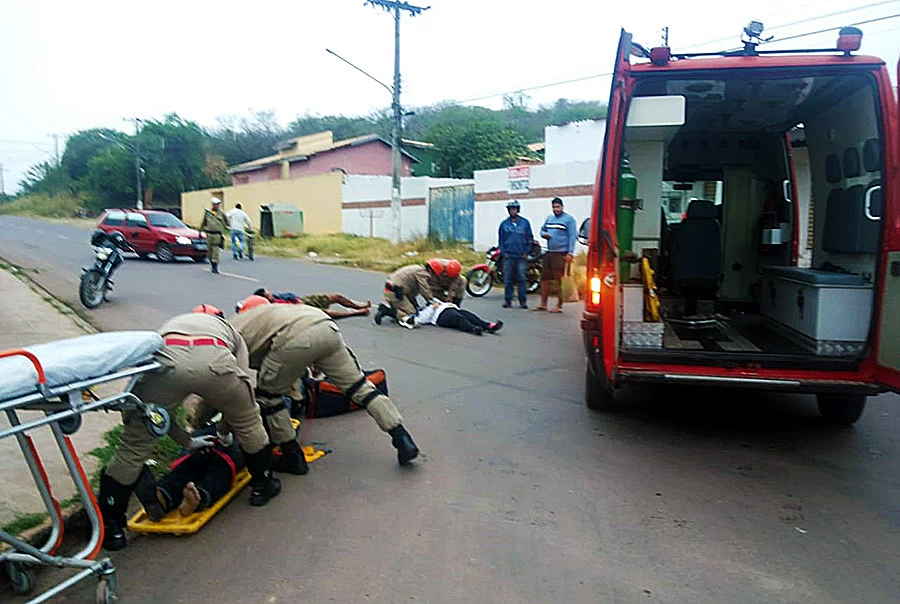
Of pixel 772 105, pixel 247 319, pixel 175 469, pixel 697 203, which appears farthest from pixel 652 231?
pixel 175 469

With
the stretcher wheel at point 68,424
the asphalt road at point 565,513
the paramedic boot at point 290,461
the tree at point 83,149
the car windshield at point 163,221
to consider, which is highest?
the tree at point 83,149

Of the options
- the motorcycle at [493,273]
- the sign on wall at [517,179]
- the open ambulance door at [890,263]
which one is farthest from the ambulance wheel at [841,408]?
the sign on wall at [517,179]

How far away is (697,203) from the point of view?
6.48 meters

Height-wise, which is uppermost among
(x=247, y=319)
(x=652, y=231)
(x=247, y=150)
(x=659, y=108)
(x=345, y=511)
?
(x=247, y=150)

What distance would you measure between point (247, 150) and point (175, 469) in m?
68.8

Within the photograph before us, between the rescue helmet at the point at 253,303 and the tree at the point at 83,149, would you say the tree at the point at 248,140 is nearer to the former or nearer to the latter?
the tree at the point at 83,149

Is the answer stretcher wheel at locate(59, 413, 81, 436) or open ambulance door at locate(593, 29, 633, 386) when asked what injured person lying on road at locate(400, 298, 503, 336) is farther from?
stretcher wheel at locate(59, 413, 81, 436)

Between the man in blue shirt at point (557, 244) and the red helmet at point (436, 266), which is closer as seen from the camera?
the red helmet at point (436, 266)

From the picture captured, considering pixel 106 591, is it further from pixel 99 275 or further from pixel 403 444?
pixel 99 275

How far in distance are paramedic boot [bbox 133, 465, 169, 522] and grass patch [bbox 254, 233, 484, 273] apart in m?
14.8

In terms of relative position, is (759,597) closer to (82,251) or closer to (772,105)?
(772,105)

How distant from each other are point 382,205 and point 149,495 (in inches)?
1020

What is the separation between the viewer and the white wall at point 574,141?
29.5 meters

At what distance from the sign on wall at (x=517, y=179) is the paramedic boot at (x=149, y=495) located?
17.3 metres
